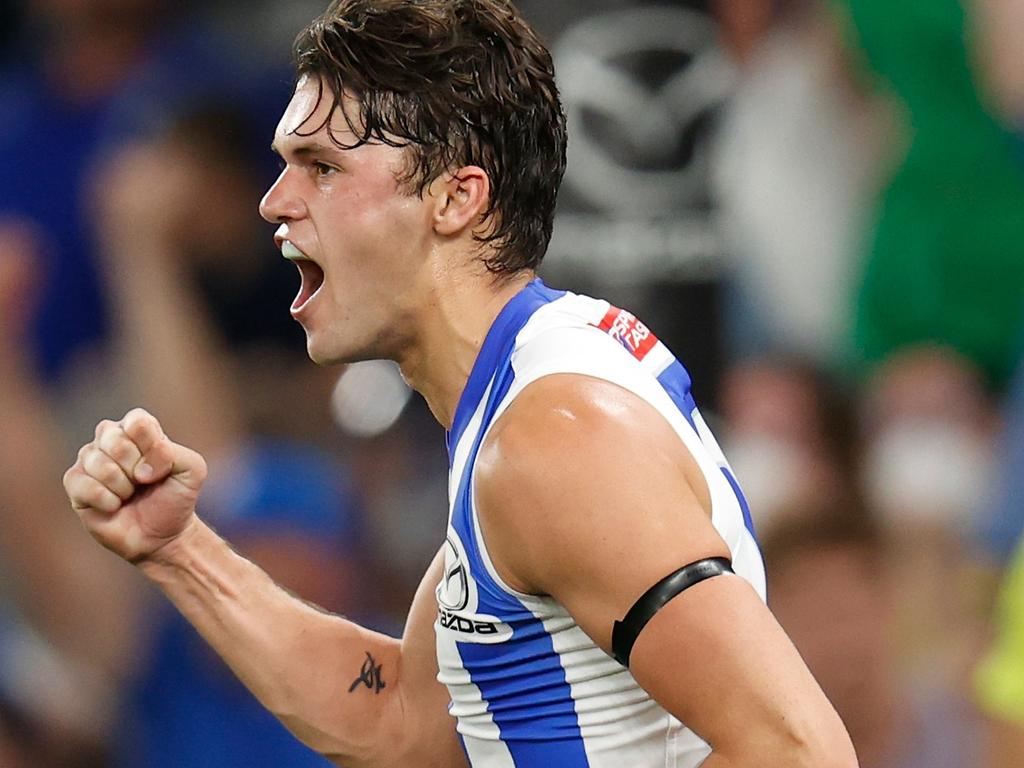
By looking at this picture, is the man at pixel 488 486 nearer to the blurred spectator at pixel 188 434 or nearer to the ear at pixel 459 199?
the ear at pixel 459 199

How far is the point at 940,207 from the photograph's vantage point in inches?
227

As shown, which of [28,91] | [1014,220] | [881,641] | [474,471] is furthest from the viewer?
[28,91]

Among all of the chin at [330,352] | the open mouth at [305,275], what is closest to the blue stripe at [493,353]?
the chin at [330,352]

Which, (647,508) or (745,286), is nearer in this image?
(647,508)

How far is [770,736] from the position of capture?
8.16ft

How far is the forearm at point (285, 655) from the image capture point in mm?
3441

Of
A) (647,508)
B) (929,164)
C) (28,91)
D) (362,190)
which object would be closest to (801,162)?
(929,164)

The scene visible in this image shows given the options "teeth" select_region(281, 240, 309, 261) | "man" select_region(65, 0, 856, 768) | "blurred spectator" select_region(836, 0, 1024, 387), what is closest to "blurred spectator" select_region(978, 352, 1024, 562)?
"blurred spectator" select_region(836, 0, 1024, 387)

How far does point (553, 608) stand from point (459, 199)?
28.7 inches

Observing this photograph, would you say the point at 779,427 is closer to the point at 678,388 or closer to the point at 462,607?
the point at 678,388

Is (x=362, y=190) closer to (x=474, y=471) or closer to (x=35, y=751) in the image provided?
(x=474, y=471)

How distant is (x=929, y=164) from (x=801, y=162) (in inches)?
15.9

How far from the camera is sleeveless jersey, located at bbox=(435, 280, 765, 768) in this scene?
280 centimetres

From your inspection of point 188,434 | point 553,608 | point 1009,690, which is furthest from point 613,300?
point 553,608
